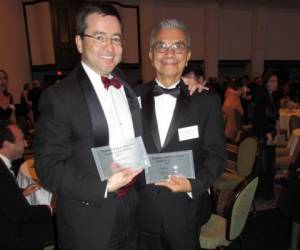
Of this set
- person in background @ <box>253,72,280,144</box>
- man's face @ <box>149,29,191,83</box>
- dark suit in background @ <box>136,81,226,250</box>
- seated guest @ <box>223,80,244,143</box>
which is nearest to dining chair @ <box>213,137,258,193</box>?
person in background @ <box>253,72,280,144</box>

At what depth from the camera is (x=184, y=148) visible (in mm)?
1615

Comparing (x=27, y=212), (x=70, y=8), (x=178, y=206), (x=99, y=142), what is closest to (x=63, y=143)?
(x=99, y=142)

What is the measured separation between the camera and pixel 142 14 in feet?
40.3

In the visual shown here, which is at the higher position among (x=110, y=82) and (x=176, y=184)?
(x=110, y=82)

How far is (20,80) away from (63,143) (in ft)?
37.8

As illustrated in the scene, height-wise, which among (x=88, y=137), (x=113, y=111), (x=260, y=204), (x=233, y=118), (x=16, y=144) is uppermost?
(x=113, y=111)

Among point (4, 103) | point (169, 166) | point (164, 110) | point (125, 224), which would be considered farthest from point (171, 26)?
point (4, 103)

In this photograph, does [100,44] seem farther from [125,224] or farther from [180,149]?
[125,224]

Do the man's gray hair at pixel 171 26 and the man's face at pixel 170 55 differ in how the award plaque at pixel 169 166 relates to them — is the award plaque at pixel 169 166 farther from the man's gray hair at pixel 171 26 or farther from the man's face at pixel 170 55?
the man's gray hair at pixel 171 26

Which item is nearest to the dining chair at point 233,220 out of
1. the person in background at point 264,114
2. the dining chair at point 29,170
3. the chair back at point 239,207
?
the chair back at point 239,207

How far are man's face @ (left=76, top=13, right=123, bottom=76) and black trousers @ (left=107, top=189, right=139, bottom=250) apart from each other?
2.23ft

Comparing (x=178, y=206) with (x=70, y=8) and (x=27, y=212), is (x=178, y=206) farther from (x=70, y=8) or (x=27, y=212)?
(x=70, y=8)

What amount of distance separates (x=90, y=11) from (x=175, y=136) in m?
0.81

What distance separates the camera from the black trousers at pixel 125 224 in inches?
54.4
